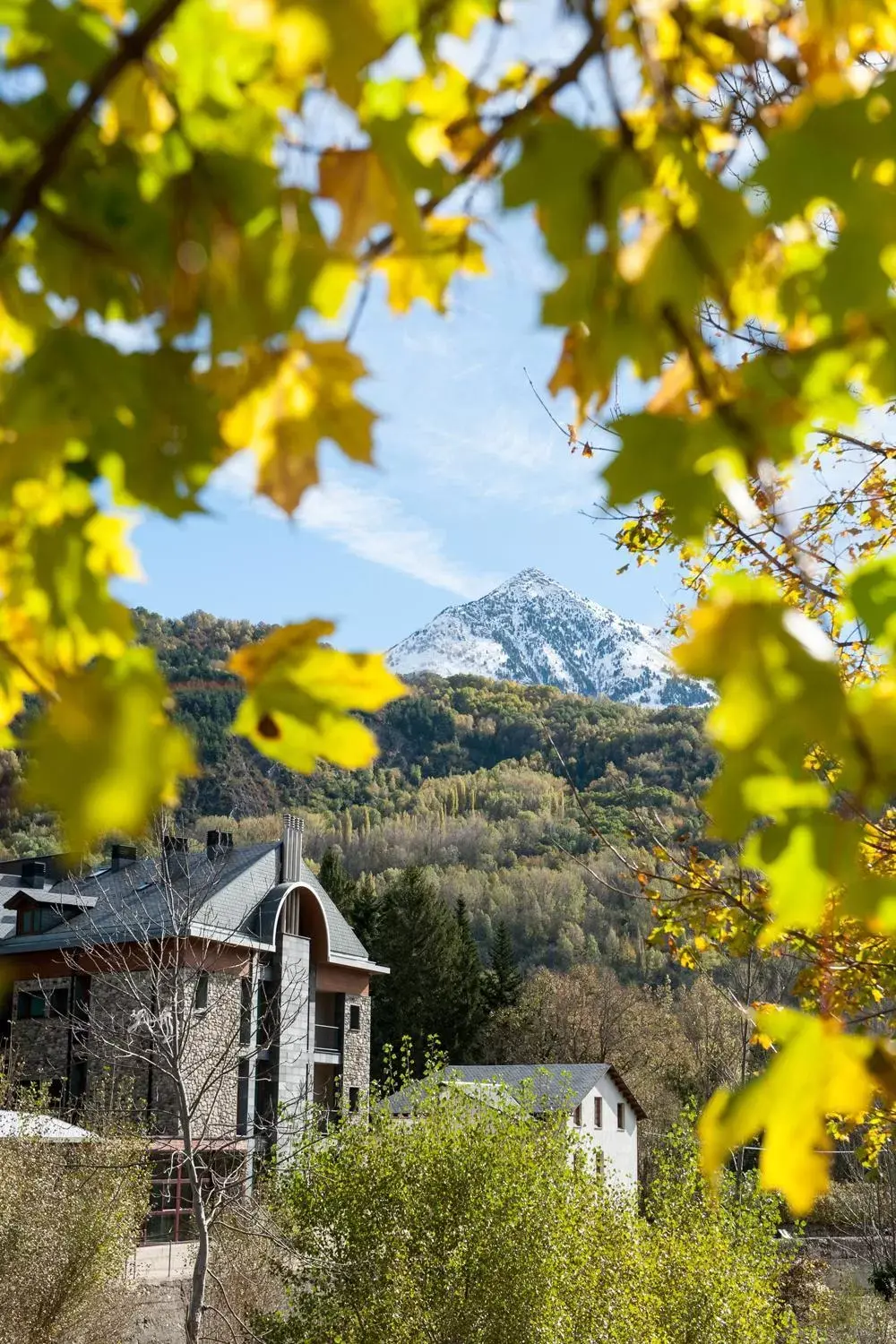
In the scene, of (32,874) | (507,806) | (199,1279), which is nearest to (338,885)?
(32,874)

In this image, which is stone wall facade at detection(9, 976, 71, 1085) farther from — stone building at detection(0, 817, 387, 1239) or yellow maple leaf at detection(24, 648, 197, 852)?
yellow maple leaf at detection(24, 648, 197, 852)

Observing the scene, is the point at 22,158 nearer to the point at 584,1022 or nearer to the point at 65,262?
the point at 65,262

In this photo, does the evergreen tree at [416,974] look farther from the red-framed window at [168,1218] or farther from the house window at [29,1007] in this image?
the red-framed window at [168,1218]

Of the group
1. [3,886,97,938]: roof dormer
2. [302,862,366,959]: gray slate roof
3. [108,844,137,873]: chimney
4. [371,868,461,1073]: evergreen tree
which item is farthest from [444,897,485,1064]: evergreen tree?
[3,886,97,938]: roof dormer

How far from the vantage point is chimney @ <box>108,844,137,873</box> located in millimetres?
21781

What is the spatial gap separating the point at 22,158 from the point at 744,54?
2.20 feet

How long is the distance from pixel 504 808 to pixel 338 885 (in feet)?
182

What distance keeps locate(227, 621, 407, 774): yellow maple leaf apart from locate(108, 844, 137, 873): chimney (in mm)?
21895

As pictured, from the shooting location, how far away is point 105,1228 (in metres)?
10.1

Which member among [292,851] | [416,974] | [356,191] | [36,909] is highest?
[292,851]

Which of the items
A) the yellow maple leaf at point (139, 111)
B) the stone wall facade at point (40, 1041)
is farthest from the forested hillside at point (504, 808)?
the yellow maple leaf at point (139, 111)

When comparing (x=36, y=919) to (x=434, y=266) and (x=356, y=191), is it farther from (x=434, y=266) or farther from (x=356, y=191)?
(x=356, y=191)

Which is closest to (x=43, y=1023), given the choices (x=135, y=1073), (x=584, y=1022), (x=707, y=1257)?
(x=135, y=1073)

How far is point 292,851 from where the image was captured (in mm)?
20656
